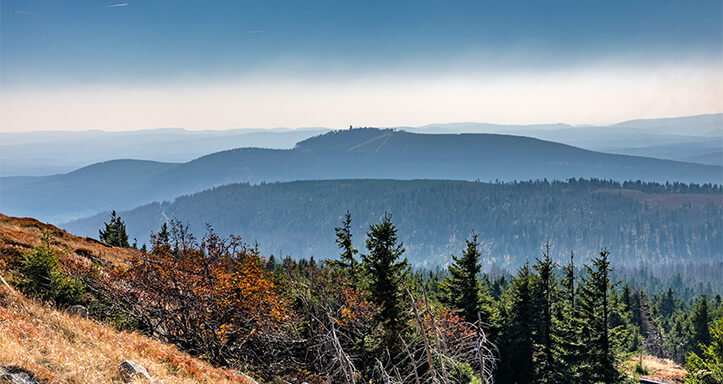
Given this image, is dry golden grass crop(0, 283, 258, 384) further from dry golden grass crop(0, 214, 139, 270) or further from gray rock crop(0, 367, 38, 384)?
dry golden grass crop(0, 214, 139, 270)

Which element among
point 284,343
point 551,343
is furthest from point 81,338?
point 551,343

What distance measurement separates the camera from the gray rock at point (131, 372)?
30.9 feet

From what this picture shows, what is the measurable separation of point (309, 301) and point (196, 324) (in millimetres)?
4955

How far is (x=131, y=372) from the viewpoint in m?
9.50

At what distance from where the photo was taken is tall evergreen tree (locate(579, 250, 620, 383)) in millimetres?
25359

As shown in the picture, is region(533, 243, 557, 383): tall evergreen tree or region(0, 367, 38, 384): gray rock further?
region(533, 243, 557, 383): tall evergreen tree

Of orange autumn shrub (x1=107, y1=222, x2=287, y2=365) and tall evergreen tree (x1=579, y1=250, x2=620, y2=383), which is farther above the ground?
orange autumn shrub (x1=107, y1=222, x2=287, y2=365)

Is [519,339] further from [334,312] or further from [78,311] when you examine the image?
[78,311]

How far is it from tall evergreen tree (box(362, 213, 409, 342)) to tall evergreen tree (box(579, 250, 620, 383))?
11.7m

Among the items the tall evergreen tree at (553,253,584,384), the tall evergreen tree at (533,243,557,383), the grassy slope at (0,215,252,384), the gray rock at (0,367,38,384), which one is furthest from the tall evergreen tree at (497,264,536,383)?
the gray rock at (0,367,38,384)

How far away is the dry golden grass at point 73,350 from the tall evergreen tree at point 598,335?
20899 mm

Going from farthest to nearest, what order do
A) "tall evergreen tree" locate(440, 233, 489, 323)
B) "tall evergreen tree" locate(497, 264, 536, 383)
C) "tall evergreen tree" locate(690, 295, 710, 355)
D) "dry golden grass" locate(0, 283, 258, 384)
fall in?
1. "tall evergreen tree" locate(690, 295, 710, 355)
2. "tall evergreen tree" locate(497, 264, 536, 383)
3. "tall evergreen tree" locate(440, 233, 489, 323)
4. "dry golden grass" locate(0, 283, 258, 384)

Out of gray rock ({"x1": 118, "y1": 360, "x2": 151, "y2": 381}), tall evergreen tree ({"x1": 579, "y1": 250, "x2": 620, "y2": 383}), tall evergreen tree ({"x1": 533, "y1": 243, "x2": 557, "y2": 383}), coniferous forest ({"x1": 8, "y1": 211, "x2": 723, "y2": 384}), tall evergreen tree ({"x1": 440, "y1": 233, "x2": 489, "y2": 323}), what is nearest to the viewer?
gray rock ({"x1": 118, "y1": 360, "x2": 151, "y2": 381})

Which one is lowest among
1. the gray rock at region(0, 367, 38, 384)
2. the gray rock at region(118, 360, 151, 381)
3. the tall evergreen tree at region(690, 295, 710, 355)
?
the tall evergreen tree at region(690, 295, 710, 355)
